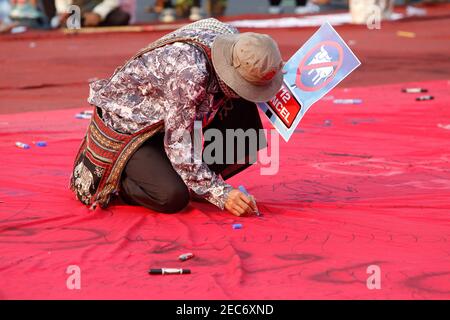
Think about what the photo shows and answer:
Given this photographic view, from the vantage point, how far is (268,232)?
4148 mm

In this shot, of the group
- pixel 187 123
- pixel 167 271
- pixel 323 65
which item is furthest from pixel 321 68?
pixel 167 271

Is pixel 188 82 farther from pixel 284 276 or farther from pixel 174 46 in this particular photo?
pixel 284 276

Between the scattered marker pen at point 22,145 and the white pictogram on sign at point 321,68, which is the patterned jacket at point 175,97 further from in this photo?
the scattered marker pen at point 22,145

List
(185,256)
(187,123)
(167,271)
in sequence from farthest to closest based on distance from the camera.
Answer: (187,123) < (185,256) < (167,271)

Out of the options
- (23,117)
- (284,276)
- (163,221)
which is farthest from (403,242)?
(23,117)

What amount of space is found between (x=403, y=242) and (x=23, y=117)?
3813 millimetres

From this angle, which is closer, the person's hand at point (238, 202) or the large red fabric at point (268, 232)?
the large red fabric at point (268, 232)

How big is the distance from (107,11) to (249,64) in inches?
414

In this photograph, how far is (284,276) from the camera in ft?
11.7

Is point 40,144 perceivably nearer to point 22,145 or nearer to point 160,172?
point 22,145

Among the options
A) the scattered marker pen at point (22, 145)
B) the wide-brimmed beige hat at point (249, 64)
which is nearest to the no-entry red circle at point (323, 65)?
the wide-brimmed beige hat at point (249, 64)

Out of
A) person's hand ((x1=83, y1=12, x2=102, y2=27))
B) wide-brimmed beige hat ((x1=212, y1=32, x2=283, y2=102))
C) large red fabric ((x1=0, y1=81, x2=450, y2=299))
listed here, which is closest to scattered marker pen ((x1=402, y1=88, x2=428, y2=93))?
large red fabric ((x1=0, y1=81, x2=450, y2=299))

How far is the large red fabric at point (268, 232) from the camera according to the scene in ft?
11.4

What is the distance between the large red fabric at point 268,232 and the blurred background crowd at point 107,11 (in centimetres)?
826
